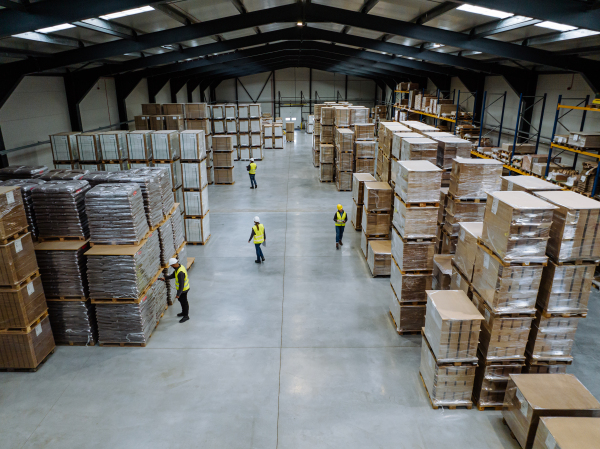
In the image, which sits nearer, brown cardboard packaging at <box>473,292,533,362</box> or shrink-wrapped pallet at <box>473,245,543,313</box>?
shrink-wrapped pallet at <box>473,245,543,313</box>

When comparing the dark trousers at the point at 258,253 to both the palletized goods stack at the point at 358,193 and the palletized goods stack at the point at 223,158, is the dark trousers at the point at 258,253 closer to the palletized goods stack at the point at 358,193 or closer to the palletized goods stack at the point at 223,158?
the palletized goods stack at the point at 358,193

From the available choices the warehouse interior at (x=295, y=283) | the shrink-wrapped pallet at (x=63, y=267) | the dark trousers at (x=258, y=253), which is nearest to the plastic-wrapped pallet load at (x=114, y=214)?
the warehouse interior at (x=295, y=283)

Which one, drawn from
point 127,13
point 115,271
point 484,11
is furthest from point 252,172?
point 115,271

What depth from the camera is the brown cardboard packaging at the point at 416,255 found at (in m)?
7.24

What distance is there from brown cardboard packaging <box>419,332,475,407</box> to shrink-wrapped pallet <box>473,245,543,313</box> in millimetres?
1001

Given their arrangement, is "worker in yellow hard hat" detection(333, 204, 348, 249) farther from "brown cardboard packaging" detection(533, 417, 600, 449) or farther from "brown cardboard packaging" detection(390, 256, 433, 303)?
"brown cardboard packaging" detection(533, 417, 600, 449)

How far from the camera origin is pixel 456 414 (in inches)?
224

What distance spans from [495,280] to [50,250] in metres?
7.00

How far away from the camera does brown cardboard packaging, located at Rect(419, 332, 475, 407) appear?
5.61 metres

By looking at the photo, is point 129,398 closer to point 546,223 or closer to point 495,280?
point 495,280

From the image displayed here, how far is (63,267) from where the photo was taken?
691 cm

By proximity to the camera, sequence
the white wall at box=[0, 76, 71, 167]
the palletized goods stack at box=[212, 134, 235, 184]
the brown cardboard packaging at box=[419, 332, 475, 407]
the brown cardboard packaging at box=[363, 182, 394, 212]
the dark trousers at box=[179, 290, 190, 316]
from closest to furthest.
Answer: the brown cardboard packaging at box=[419, 332, 475, 407]
the dark trousers at box=[179, 290, 190, 316]
the brown cardboard packaging at box=[363, 182, 394, 212]
the white wall at box=[0, 76, 71, 167]
the palletized goods stack at box=[212, 134, 235, 184]

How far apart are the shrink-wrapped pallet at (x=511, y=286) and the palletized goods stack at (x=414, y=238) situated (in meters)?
1.72

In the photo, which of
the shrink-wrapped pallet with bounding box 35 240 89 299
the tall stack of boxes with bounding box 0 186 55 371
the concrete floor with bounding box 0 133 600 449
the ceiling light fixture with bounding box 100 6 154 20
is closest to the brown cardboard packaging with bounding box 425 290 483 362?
the concrete floor with bounding box 0 133 600 449
